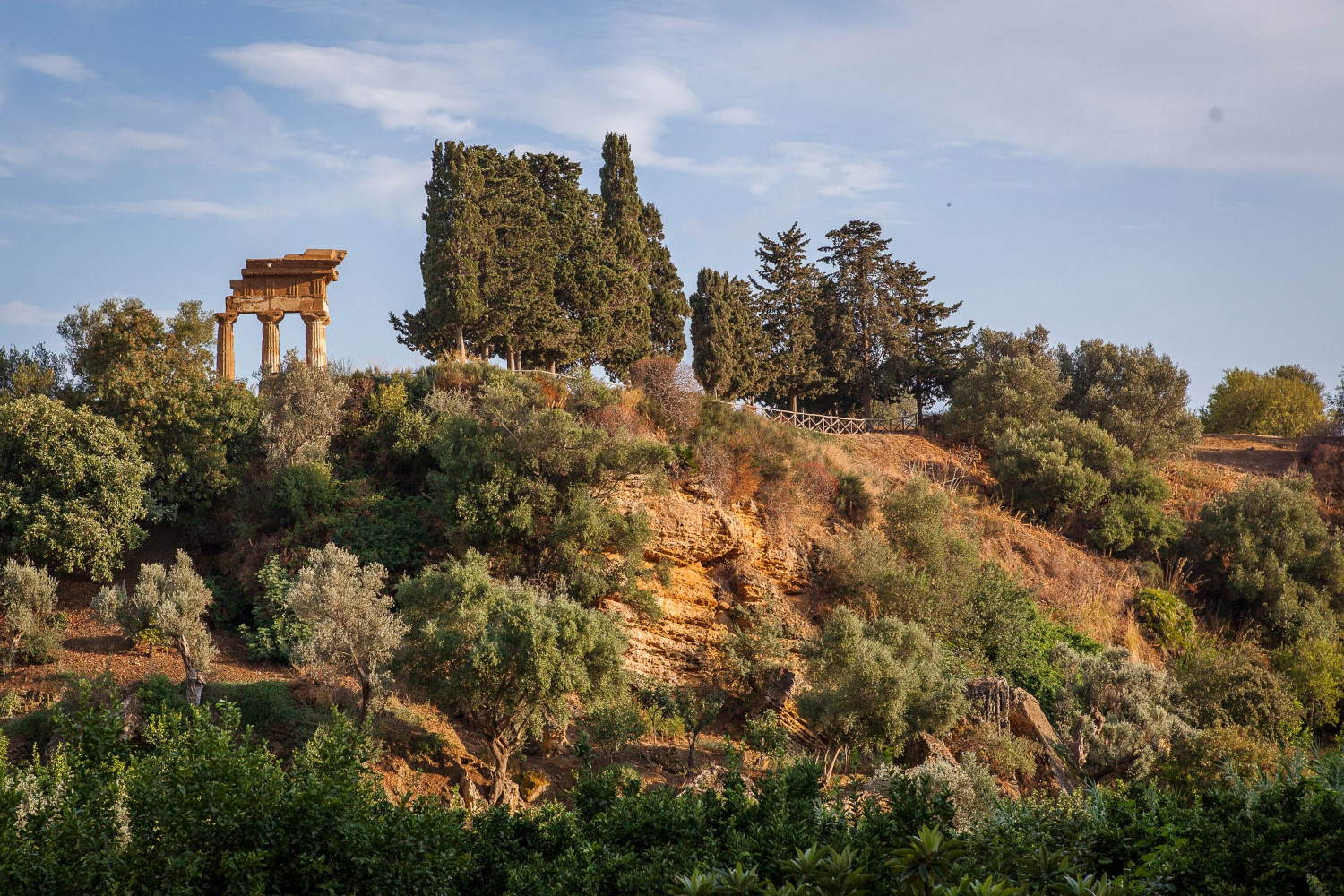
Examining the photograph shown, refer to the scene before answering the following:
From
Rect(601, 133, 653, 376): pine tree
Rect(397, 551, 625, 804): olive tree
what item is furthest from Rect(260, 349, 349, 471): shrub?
Rect(601, 133, 653, 376): pine tree

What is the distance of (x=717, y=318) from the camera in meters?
43.1

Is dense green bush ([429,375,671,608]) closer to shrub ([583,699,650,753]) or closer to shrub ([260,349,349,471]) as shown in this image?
shrub ([260,349,349,471])

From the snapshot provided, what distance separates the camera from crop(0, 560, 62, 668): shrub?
22.3 meters

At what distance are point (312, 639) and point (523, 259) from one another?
19.0m

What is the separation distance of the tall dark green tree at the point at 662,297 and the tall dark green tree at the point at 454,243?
9.89m

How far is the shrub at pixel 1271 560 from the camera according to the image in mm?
35219

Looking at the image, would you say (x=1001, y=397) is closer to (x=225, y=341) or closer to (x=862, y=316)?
(x=862, y=316)

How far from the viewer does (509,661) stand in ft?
62.9

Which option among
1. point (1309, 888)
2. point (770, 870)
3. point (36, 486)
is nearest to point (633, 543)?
point (36, 486)

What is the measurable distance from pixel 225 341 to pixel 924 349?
2755 centimetres

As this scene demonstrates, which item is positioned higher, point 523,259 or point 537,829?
point 523,259

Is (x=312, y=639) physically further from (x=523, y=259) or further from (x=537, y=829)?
(x=523, y=259)

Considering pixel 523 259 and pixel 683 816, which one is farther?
pixel 523 259

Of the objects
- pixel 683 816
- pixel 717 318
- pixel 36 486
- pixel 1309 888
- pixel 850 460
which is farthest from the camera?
pixel 717 318
